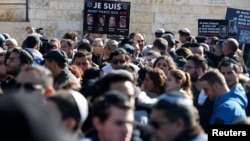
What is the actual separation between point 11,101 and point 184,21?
18.3 meters

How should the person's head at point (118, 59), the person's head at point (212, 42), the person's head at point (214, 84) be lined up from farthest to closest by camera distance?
the person's head at point (212, 42)
the person's head at point (118, 59)
the person's head at point (214, 84)

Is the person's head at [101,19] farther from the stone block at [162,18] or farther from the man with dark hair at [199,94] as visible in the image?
the man with dark hair at [199,94]

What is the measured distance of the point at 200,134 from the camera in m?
3.12

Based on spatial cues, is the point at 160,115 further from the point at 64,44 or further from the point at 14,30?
the point at 14,30

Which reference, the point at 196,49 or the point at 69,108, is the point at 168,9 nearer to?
the point at 196,49

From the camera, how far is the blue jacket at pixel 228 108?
16.4 ft

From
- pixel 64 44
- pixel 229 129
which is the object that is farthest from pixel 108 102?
pixel 64 44

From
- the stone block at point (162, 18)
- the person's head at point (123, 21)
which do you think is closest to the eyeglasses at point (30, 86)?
the person's head at point (123, 21)

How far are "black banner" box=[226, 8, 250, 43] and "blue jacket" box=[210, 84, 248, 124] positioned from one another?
900 cm

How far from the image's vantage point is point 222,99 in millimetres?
5316

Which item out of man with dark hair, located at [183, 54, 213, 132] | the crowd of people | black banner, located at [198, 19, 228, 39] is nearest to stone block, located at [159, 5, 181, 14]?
black banner, located at [198, 19, 228, 39]

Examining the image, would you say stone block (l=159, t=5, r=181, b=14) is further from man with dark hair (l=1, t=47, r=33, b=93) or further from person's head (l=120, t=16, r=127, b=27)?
man with dark hair (l=1, t=47, r=33, b=93)

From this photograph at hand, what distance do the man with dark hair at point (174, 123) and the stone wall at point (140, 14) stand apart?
49.3ft

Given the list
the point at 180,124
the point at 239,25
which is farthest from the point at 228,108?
the point at 239,25
